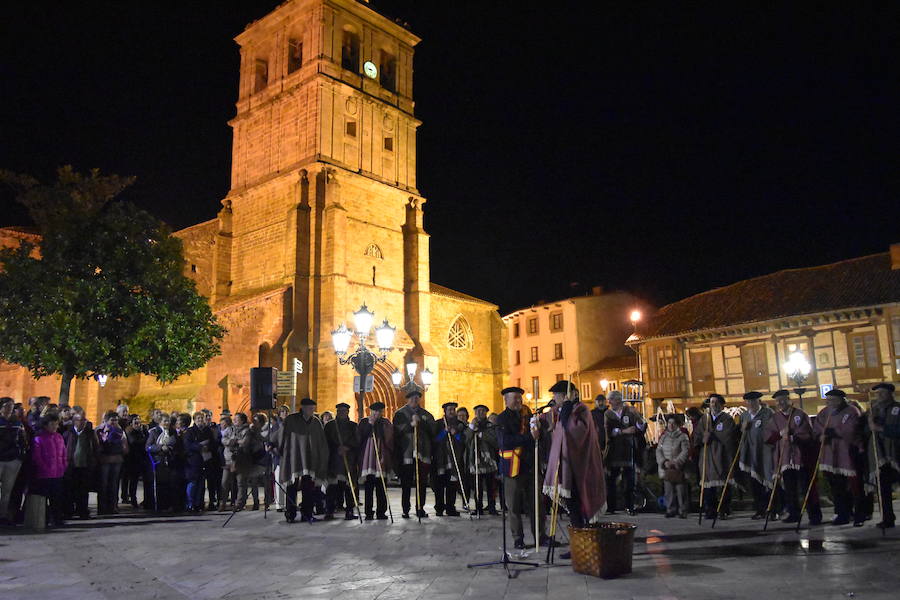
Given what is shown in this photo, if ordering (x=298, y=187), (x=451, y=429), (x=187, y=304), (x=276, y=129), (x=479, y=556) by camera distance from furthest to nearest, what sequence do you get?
(x=276, y=129) → (x=298, y=187) → (x=187, y=304) → (x=451, y=429) → (x=479, y=556)

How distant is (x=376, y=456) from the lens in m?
11.2

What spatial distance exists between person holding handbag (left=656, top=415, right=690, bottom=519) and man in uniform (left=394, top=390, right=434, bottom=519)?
384 cm

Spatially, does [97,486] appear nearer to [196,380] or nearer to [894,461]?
[894,461]

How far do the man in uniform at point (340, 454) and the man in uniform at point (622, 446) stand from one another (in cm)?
429

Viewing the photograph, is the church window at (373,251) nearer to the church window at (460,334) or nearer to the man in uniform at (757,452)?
the church window at (460,334)

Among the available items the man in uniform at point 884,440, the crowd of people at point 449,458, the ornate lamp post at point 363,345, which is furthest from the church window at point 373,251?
the man in uniform at point 884,440

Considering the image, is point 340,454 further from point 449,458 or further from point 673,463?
point 673,463

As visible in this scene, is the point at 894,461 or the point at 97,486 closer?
the point at 894,461

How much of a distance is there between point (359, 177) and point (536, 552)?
86.5 feet

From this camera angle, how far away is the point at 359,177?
32.0 meters

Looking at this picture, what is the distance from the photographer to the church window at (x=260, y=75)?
116 ft

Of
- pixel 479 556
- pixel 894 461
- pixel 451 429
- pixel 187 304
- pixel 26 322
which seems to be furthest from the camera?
pixel 187 304

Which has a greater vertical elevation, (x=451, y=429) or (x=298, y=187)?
(x=298, y=187)

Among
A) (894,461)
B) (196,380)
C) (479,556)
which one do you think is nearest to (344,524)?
(479,556)
